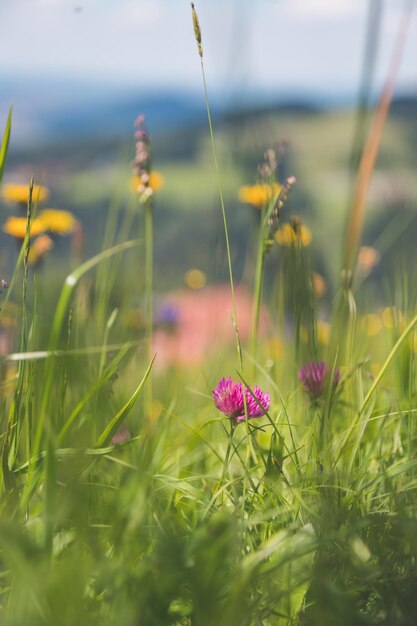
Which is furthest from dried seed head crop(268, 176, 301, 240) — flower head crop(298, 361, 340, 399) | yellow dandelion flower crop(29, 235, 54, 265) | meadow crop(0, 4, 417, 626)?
yellow dandelion flower crop(29, 235, 54, 265)

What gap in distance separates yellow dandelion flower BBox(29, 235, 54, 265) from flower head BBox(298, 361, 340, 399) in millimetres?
753

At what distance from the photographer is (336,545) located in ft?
2.24

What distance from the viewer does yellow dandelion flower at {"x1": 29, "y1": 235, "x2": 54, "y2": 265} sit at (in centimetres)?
144

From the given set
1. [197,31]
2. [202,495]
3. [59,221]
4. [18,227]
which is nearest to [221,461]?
[202,495]

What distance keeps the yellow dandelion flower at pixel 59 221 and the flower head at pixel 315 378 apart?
0.90 meters

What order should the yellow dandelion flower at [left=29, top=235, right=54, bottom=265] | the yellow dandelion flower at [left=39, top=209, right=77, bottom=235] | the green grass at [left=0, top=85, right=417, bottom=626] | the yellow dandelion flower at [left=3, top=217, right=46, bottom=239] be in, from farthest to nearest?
the yellow dandelion flower at [left=39, top=209, right=77, bottom=235] < the yellow dandelion flower at [left=29, top=235, right=54, bottom=265] < the yellow dandelion flower at [left=3, top=217, right=46, bottom=239] < the green grass at [left=0, top=85, right=417, bottom=626]

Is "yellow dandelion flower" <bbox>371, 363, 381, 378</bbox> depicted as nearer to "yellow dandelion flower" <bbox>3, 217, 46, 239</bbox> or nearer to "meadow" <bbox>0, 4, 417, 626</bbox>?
"meadow" <bbox>0, 4, 417, 626</bbox>

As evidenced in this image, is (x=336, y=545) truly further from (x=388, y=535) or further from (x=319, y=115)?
(x=319, y=115)

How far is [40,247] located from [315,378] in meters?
0.81

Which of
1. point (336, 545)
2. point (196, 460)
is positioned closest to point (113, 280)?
point (196, 460)

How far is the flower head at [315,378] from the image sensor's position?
834mm

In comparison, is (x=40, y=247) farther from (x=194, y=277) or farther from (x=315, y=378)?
(x=194, y=277)

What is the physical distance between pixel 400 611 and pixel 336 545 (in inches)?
3.8

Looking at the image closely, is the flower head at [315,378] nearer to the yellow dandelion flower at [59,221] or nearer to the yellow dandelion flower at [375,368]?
the yellow dandelion flower at [375,368]
